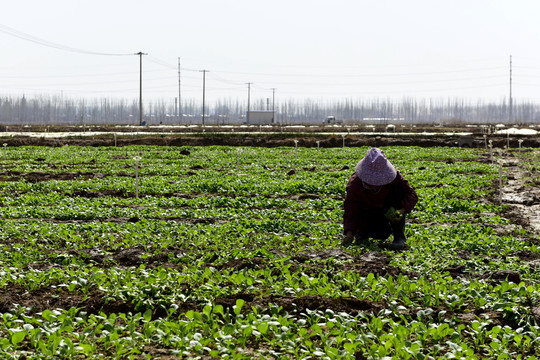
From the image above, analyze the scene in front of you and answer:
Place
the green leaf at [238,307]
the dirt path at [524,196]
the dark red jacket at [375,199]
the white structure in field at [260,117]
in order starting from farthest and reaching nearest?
the white structure in field at [260,117] < the dirt path at [524,196] < the dark red jacket at [375,199] < the green leaf at [238,307]

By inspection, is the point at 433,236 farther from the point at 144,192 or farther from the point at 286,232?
the point at 144,192

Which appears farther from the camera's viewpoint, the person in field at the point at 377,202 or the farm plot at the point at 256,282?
the person in field at the point at 377,202

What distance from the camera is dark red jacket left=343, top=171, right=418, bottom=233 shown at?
10320mm

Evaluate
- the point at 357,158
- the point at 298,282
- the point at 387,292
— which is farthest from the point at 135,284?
the point at 357,158

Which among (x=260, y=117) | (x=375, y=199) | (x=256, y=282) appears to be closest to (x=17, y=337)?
(x=256, y=282)

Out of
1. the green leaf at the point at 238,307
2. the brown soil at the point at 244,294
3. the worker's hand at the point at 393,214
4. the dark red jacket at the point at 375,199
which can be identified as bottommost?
the brown soil at the point at 244,294

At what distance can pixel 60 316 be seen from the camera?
6492mm

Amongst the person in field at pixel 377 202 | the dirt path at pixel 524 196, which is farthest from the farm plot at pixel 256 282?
the person in field at pixel 377 202

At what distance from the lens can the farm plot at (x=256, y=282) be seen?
19.6 ft

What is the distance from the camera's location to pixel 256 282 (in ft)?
26.4

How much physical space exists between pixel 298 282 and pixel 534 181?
53.4 feet

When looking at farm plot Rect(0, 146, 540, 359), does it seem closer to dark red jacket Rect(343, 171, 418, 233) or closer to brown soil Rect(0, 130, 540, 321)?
brown soil Rect(0, 130, 540, 321)

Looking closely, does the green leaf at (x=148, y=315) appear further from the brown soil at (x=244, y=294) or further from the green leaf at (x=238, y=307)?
the green leaf at (x=238, y=307)

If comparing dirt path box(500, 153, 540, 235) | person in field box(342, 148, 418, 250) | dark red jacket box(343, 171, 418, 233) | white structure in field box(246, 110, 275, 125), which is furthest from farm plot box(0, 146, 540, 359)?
white structure in field box(246, 110, 275, 125)
